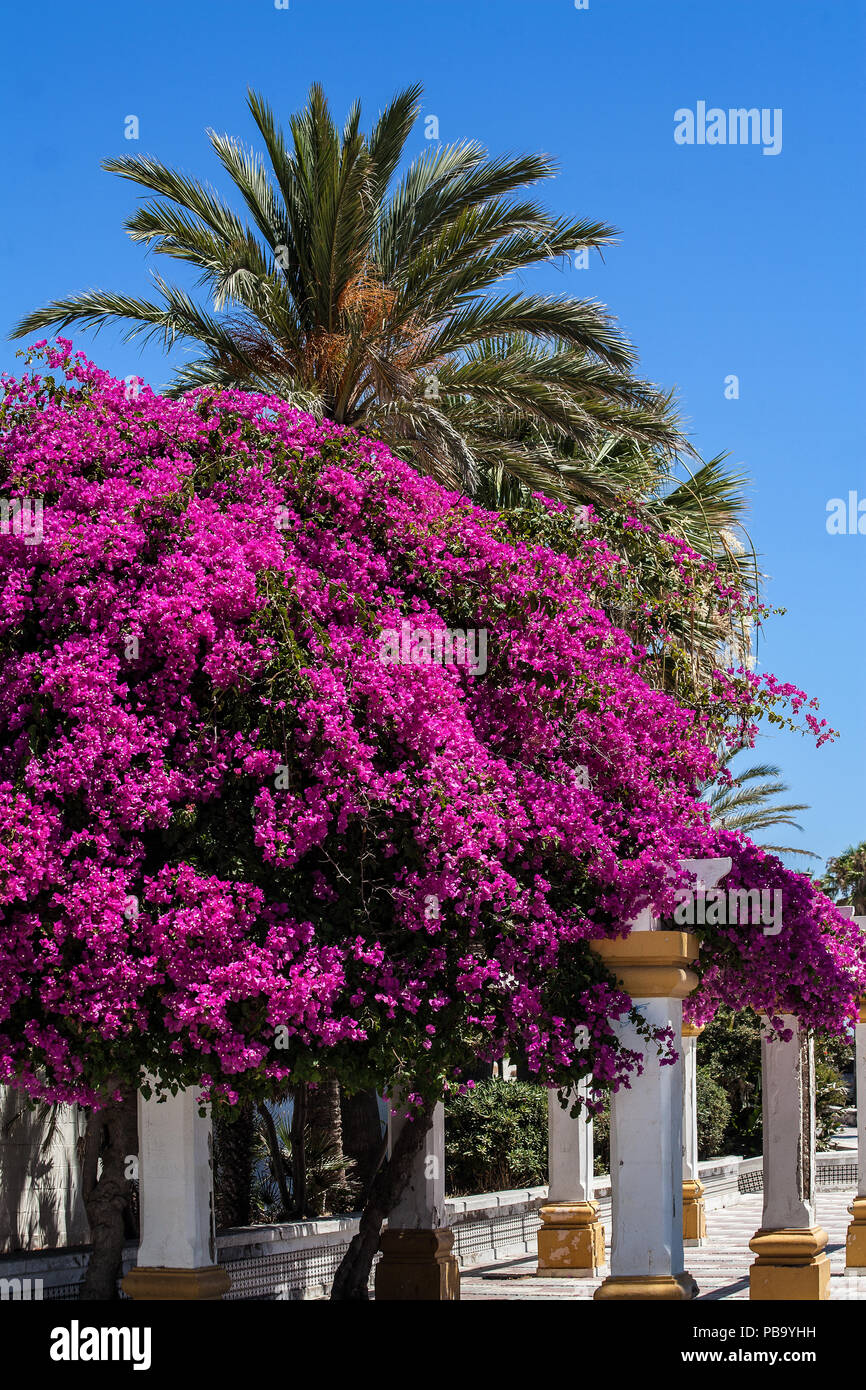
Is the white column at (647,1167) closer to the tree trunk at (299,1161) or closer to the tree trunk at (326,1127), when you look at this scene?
the tree trunk at (299,1161)

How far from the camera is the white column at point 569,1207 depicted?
1516 cm

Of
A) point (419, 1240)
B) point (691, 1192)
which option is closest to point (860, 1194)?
point (691, 1192)

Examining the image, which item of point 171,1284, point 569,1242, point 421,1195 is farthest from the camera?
point 569,1242

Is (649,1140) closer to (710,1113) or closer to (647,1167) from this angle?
(647,1167)

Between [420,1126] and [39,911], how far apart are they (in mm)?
4081

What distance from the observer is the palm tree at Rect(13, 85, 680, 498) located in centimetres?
1427

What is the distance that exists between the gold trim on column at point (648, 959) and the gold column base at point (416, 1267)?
4194 mm

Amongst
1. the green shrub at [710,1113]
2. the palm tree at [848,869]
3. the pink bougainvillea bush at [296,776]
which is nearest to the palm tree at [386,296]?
the pink bougainvillea bush at [296,776]

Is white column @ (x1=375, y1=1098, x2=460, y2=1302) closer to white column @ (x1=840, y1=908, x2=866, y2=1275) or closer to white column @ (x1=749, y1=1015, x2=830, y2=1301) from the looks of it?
white column @ (x1=749, y1=1015, x2=830, y2=1301)

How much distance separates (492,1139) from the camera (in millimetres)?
20125

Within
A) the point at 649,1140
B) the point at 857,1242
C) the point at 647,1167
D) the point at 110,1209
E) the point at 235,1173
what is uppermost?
the point at 649,1140

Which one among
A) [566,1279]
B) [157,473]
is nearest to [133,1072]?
[157,473]

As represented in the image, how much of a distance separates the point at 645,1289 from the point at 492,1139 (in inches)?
463
